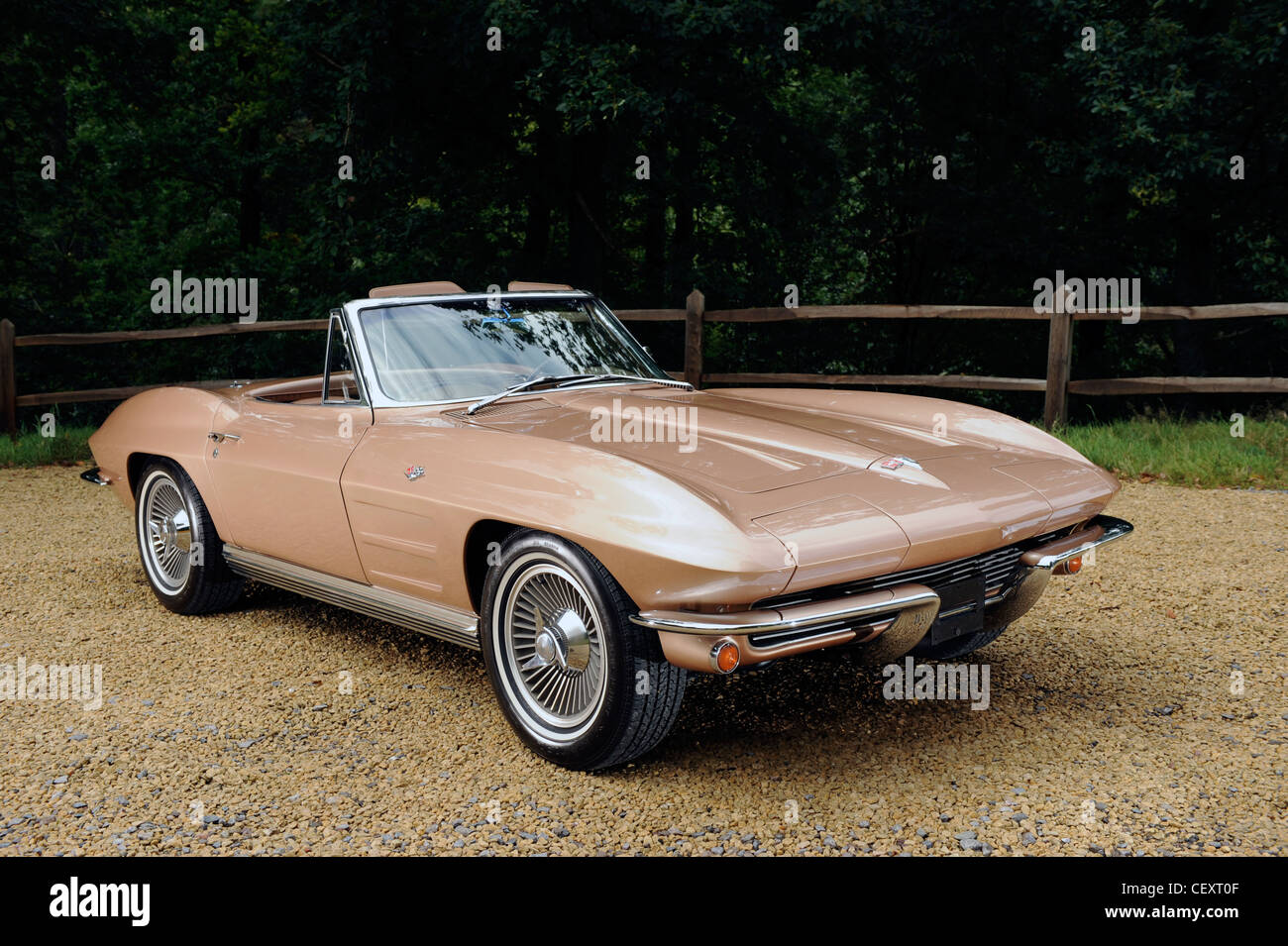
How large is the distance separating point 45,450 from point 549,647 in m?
8.65

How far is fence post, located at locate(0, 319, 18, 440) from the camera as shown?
10242 millimetres

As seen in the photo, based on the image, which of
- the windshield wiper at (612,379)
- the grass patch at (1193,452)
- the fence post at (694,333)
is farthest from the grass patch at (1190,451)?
the windshield wiper at (612,379)

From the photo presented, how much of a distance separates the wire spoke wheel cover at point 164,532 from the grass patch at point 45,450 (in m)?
5.47

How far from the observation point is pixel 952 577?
10.2 ft

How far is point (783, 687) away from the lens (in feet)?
12.7

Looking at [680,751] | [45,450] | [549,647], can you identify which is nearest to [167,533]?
[549,647]

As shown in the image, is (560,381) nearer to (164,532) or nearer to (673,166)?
(164,532)

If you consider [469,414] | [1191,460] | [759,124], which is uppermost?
[759,124]

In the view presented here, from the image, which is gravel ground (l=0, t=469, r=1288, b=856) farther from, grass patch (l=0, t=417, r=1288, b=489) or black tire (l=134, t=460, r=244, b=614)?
grass patch (l=0, t=417, r=1288, b=489)

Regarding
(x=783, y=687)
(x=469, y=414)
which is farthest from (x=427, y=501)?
(x=783, y=687)

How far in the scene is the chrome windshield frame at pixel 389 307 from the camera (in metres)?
3.92

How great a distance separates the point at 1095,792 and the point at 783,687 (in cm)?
116

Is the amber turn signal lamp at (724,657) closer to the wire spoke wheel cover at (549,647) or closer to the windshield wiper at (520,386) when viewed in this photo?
the wire spoke wheel cover at (549,647)

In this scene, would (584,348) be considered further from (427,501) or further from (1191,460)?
(1191,460)
